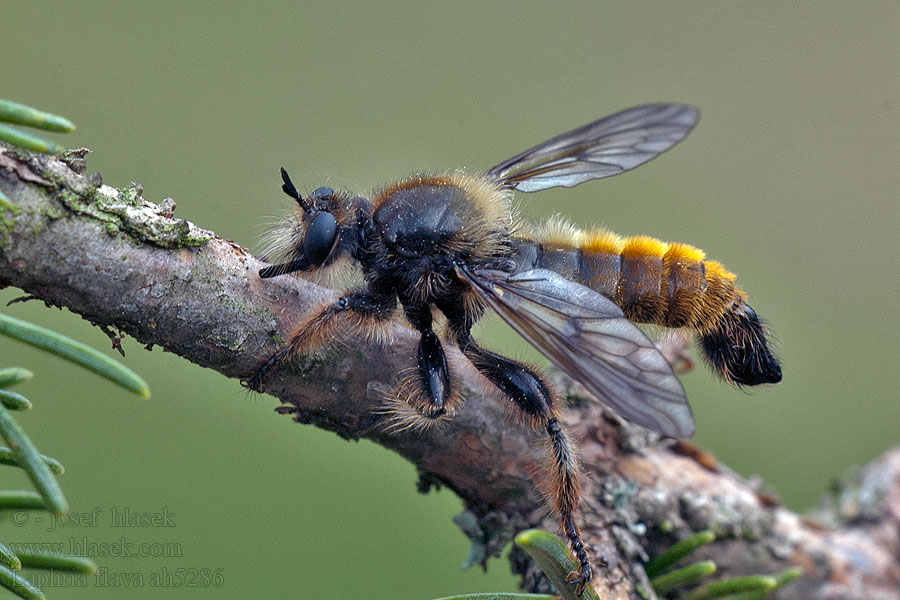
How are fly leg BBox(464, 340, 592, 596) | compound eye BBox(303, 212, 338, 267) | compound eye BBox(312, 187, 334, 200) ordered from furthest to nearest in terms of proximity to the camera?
compound eye BBox(312, 187, 334, 200) → compound eye BBox(303, 212, 338, 267) → fly leg BBox(464, 340, 592, 596)

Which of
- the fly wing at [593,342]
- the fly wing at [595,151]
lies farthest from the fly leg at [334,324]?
the fly wing at [595,151]

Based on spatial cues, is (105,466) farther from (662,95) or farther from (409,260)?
(662,95)

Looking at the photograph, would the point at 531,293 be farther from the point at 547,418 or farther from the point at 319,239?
the point at 319,239

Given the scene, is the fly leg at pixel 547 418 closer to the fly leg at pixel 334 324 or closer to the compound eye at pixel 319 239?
the fly leg at pixel 334 324

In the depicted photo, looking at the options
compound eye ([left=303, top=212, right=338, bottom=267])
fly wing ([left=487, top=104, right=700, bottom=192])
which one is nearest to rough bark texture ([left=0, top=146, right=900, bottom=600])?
compound eye ([left=303, top=212, right=338, bottom=267])

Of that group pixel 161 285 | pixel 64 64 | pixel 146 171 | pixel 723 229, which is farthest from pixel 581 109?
pixel 161 285

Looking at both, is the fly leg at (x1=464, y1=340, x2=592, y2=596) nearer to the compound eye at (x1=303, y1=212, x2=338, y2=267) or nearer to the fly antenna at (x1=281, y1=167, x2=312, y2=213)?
the compound eye at (x1=303, y1=212, x2=338, y2=267)

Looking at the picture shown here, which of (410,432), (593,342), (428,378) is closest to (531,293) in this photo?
(593,342)
